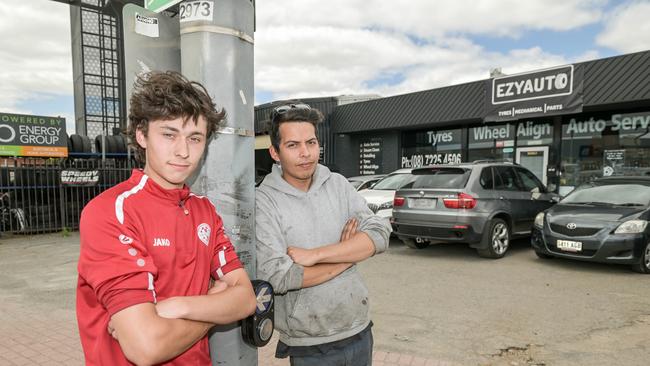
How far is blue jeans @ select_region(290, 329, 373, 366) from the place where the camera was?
201cm

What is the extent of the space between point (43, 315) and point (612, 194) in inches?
342

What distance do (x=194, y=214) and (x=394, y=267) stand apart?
20.2 feet

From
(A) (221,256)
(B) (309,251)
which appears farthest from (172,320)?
(B) (309,251)

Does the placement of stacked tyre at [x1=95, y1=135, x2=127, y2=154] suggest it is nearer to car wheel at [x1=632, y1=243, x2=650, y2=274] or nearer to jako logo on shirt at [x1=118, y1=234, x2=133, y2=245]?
car wheel at [x1=632, y1=243, x2=650, y2=274]

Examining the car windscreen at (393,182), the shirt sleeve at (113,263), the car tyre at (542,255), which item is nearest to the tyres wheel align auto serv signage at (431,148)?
the car windscreen at (393,182)

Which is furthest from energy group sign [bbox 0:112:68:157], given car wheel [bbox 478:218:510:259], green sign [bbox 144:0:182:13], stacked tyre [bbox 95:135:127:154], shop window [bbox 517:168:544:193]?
green sign [bbox 144:0:182:13]

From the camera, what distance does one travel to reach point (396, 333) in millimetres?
4383

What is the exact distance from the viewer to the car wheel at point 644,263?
252 inches

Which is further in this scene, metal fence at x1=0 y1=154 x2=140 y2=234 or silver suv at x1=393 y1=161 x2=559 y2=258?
metal fence at x1=0 y1=154 x2=140 y2=234

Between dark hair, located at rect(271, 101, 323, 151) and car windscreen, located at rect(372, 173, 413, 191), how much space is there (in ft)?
25.5

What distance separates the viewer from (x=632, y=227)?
20.9 ft

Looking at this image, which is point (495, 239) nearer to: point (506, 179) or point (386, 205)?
point (506, 179)

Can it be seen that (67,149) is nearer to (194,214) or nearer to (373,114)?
(373,114)

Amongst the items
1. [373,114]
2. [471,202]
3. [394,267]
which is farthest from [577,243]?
[373,114]
